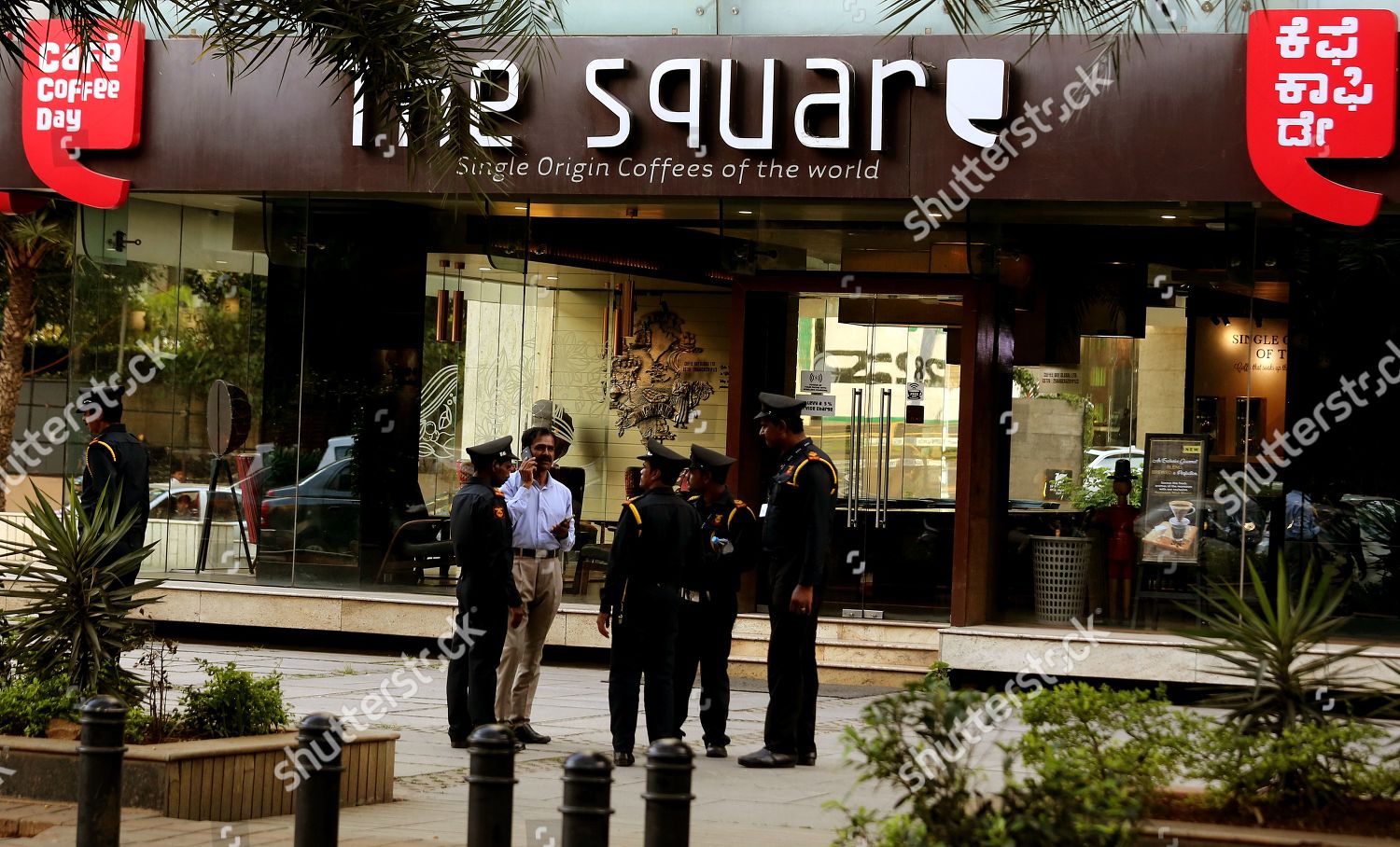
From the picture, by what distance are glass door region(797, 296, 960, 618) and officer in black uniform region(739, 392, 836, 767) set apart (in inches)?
196

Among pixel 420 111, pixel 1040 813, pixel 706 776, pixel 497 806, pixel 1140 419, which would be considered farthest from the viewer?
pixel 1140 419

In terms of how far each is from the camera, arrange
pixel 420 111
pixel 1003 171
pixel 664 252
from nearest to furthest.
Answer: pixel 420 111, pixel 1003 171, pixel 664 252

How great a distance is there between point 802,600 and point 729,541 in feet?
2.64

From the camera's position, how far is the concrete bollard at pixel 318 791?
612 cm

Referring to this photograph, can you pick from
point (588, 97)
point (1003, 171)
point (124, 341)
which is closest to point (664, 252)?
point (588, 97)

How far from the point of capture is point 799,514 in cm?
1030

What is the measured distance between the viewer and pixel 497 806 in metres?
5.79

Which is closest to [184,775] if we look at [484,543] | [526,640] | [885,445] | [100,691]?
[100,691]

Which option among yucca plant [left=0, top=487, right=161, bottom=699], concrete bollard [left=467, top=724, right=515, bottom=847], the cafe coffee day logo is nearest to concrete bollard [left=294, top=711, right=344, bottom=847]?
concrete bollard [left=467, top=724, right=515, bottom=847]

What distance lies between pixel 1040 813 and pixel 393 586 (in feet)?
38.3

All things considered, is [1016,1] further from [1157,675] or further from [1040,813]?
[1157,675]

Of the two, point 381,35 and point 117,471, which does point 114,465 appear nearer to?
point 117,471

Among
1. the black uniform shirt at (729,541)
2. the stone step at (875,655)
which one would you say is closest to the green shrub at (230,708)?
the black uniform shirt at (729,541)

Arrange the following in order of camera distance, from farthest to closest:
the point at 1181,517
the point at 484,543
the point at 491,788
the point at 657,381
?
the point at 657,381 → the point at 1181,517 → the point at 484,543 → the point at 491,788
